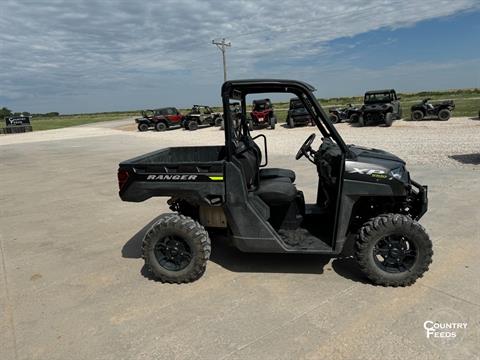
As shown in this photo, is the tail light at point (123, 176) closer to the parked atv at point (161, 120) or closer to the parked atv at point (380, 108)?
the parked atv at point (380, 108)

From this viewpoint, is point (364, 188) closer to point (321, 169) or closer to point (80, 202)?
point (321, 169)

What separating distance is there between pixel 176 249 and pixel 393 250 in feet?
6.77

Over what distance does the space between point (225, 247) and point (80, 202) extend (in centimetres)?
402

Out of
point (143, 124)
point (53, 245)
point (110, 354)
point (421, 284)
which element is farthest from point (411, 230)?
point (143, 124)

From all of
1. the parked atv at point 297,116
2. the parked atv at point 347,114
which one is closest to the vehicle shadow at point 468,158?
the parked atv at point 347,114

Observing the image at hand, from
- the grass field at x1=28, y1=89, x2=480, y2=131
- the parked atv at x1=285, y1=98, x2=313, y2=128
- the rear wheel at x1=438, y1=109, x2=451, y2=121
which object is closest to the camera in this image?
the rear wheel at x1=438, y1=109, x2=451, y2=121

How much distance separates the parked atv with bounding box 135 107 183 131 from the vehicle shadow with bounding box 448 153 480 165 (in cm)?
2221

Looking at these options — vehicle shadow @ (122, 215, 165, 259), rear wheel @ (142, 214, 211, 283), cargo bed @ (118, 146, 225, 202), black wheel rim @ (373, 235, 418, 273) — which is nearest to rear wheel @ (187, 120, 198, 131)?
vehicle shadow @ (122, 215, 165, 259)

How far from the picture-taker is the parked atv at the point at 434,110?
65.5ft

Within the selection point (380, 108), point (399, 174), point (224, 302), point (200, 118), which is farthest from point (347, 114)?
point (224, 302)

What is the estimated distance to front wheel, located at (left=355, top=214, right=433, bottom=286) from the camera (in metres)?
3.45

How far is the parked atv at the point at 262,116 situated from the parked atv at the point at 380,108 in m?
5.32

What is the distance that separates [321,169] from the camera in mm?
3920

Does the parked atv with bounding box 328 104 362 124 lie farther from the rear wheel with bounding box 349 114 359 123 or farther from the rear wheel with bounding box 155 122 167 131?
the rear wheel with bounding box 155 122 167 131
